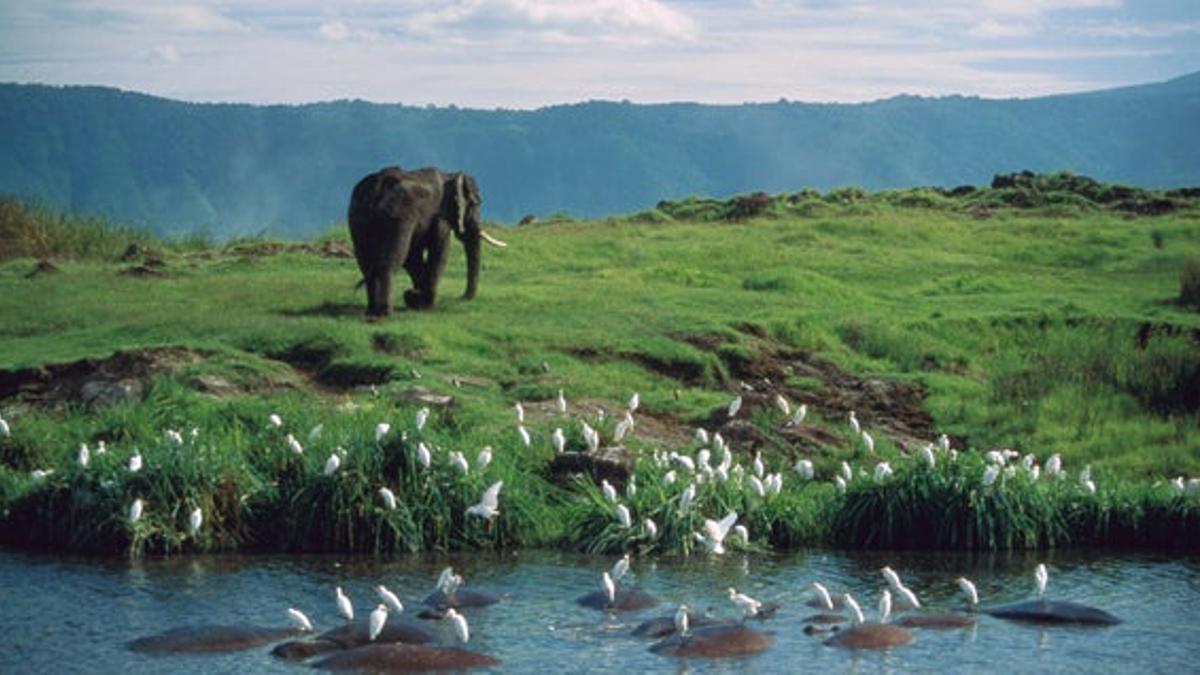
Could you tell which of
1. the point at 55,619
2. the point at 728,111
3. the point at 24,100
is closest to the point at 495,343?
the point at 55,619

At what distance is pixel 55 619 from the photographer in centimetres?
1647

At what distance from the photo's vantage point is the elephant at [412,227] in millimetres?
29094

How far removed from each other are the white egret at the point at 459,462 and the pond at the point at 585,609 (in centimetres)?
80

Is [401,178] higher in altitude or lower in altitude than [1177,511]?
Result: higher

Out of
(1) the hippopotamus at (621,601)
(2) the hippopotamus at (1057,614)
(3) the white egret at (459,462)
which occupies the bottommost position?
(1) the hippopotamus at (621,601)

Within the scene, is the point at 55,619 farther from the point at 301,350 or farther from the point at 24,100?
the point at 24,100

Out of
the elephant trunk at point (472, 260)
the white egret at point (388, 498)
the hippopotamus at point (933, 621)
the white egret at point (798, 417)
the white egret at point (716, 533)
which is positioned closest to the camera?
the hippopotamus at point (933, 621)

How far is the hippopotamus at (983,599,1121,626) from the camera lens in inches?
660

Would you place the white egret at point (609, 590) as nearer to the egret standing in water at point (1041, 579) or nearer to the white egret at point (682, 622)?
the white egret at point (682, 622)

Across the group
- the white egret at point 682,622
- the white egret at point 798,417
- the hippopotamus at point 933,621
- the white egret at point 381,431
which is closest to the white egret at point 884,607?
the hippopotamus at point 933,621

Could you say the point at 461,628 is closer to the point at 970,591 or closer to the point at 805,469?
the point at 970,591

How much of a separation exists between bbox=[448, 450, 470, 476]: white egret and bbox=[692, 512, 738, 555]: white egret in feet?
7.22

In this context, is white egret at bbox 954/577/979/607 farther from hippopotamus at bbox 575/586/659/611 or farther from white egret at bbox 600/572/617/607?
white egret at bbox 600/572/617/607

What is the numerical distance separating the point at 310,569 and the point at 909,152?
150240mm
